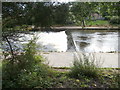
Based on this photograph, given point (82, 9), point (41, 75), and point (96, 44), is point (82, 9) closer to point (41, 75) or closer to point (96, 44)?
point (41, 75)

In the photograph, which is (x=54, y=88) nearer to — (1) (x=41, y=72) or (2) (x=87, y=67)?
(1) (x=41, y=72)

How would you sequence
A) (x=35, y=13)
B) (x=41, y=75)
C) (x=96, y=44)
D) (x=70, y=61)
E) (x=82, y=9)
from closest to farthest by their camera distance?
(x=35, y=13)
(x=41, y=75)
(x=82, y=9)
(x=70, y=61)
(x=96, y=44)

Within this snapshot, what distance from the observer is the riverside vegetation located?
2.56 metres

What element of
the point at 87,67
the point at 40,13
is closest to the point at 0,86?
the point at 40,13

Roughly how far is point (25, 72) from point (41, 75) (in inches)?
13.4

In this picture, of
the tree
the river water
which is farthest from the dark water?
the tree

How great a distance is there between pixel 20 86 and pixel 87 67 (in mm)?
1472

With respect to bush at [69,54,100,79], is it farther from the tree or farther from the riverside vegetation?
the tree

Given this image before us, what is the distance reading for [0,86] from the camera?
2.52 m

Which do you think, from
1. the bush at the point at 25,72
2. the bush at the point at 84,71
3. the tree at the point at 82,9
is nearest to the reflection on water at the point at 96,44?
the tree at the point at 82,9

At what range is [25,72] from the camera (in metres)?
2.76

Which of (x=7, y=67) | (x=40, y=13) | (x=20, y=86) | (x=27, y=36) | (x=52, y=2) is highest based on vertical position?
(x=52, y=2)

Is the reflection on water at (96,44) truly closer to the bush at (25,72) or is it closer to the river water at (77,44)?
the river water at (77,44)

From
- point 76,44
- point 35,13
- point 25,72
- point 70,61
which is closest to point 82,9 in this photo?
point 35,13
